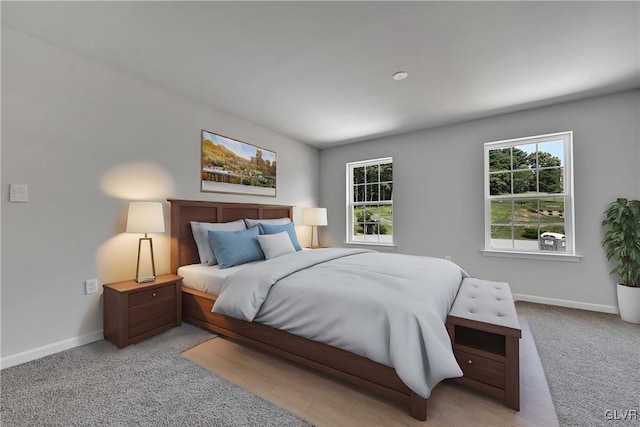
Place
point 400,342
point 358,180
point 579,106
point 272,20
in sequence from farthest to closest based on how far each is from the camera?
point 358,180, point 579,106, point 272,20, point 400,342

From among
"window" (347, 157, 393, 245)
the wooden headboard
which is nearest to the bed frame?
the wooden headboard

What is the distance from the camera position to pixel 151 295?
2.38 m

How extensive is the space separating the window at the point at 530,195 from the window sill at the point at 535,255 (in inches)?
2.3

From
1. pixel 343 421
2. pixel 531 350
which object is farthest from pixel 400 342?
pixel 531 350

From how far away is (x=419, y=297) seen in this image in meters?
1.59

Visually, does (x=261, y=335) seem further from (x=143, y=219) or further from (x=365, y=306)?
(x=143, y=219)

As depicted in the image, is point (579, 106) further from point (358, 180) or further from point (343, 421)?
point (343, 421)

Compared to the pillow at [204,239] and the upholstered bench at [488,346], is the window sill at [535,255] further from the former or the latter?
the pillow at [204,239]

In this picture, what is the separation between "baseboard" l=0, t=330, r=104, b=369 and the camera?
191 cm

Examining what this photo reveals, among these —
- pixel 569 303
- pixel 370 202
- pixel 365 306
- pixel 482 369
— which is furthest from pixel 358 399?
pixel 370 202

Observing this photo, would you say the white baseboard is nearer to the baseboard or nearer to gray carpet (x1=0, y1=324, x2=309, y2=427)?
gray carpet (x1=0, y1=324, x2=309, y2=427)

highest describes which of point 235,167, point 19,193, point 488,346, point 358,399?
point 235,167

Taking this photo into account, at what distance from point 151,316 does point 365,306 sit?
6.40ft

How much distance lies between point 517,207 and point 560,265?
826mm
